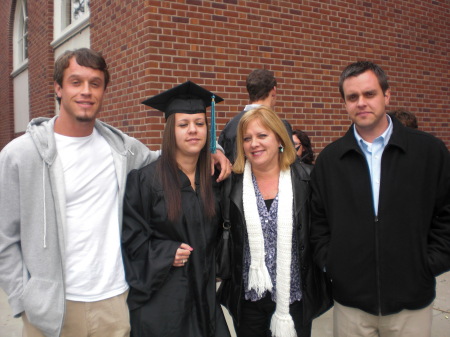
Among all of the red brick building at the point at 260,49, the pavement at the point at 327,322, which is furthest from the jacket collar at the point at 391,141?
the red brick building at the point at 260,49

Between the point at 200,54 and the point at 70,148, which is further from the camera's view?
the point at 200,54

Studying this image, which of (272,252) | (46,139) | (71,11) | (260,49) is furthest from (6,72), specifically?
(272,252)

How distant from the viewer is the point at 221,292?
2.74m

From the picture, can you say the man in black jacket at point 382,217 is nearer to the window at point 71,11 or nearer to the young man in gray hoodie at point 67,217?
the young man in gray hoodie at point 67,217

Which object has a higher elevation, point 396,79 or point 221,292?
point 396,79

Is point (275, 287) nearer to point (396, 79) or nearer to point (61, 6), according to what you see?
point (396, 79)

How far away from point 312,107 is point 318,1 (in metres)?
1.42

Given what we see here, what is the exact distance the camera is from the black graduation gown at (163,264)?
7.73 feet

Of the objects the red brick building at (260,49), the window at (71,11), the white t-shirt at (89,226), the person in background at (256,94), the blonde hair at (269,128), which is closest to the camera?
the white t-shirt at (89,226)

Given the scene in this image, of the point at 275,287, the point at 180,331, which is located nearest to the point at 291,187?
the point at 275,287

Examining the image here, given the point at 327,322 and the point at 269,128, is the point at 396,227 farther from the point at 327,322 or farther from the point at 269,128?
the point at 327,322

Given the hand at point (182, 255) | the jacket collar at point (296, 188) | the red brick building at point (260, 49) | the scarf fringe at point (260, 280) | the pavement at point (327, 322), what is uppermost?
the red brick building at point (260, 49)

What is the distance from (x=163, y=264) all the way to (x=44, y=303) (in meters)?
0.62

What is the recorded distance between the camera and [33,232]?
217 centimetres
